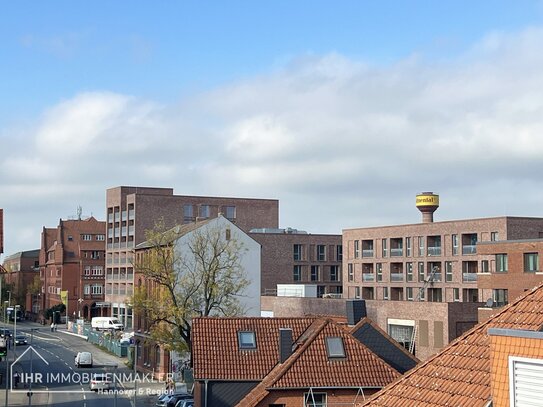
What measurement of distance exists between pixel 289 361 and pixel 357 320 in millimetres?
10623

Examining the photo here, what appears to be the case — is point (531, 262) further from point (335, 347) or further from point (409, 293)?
point (409, 293)

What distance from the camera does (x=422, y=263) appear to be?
81750mm

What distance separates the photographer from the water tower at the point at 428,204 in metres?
89.5

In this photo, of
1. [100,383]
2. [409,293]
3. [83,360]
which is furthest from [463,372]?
[409,293]

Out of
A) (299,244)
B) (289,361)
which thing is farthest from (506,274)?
(299,244)

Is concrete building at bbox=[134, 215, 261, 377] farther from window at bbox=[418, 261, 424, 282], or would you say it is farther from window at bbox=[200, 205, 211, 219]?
window at bbox=[200, 205, 211, 219]

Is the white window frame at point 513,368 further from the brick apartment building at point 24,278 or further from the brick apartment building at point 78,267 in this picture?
the brick apartment building at point 24,278

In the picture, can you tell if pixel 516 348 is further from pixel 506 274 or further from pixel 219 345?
pixel 506 274

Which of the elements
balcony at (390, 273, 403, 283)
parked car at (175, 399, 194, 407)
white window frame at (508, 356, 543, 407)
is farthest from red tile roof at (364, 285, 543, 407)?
balcony at (390, 273, 403, 283)

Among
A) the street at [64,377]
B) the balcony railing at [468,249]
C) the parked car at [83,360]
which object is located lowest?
the street at [64,377]

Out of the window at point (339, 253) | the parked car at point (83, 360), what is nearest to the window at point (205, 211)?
the window at point (339, 253)

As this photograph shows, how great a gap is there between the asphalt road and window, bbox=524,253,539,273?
28.9m

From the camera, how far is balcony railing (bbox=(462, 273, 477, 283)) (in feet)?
247

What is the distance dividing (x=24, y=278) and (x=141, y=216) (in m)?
81.2
